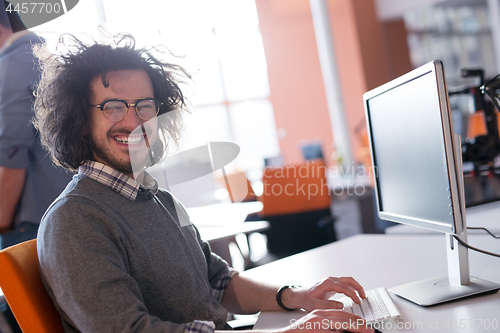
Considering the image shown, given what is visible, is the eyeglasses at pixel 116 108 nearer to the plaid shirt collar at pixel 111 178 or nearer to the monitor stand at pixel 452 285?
the plaid shirt collar at pixel 111 178

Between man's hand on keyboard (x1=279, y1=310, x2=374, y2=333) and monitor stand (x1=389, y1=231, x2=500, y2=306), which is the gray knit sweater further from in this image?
monitor stand (x1=389, y1=231, x2=500, y2=306)

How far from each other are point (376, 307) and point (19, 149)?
4.89 feet

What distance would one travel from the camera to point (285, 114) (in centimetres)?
906

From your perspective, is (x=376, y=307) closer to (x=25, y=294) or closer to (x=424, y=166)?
(x=424, y=166)

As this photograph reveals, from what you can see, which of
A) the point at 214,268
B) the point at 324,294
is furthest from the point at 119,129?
the point at 324,294

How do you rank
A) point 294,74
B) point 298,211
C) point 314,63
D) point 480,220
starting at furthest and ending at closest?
1. point 294,74
2. point 314,63
3. point 298,211
4. point 480,220

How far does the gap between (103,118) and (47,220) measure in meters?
0.36

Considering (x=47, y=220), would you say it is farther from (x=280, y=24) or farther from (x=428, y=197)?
(x=280, y=24)

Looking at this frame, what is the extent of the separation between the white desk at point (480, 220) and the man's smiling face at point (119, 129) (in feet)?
3.71

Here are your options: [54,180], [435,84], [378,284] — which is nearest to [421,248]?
[378,284]

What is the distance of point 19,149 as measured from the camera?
1654 millimetres

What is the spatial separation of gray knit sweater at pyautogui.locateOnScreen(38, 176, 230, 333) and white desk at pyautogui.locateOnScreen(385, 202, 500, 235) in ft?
2.86

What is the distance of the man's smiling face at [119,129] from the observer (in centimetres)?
111

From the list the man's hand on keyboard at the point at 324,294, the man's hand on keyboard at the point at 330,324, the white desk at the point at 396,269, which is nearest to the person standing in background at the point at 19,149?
the white desk at the point at 396,269
